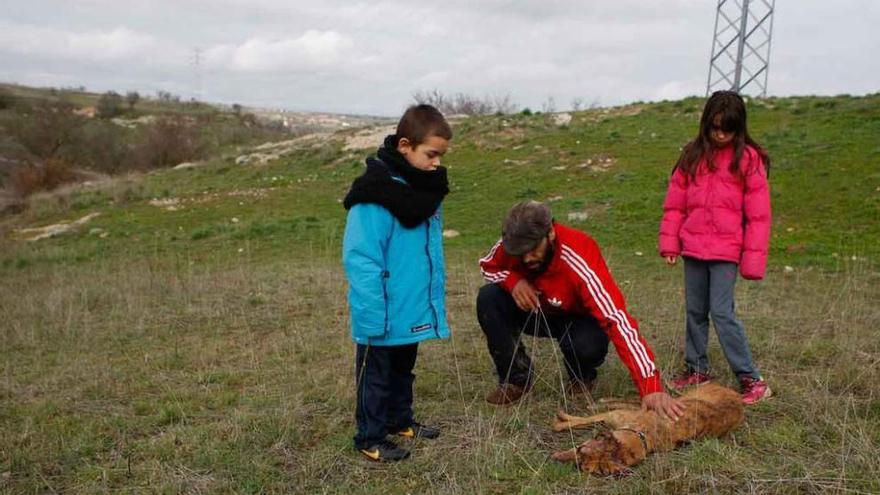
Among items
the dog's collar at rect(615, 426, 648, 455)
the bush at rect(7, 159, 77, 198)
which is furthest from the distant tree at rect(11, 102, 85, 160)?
the dog's collar at rect(615, 426, 648, 455)

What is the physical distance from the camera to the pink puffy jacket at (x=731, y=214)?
3.71 m

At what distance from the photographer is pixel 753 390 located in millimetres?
3648

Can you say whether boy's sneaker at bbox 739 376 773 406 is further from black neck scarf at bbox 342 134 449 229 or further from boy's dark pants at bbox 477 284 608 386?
black neck scarf at bbox 342 134 449 229

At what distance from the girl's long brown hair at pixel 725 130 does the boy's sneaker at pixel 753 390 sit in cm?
107

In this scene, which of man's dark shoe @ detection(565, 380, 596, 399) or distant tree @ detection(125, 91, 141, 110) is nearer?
man's dark shoe @ detection(565, 380, 596, 399)

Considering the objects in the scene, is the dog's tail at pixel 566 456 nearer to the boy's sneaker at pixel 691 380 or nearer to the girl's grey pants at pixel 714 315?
the boy's sneaker at pixel 691 380

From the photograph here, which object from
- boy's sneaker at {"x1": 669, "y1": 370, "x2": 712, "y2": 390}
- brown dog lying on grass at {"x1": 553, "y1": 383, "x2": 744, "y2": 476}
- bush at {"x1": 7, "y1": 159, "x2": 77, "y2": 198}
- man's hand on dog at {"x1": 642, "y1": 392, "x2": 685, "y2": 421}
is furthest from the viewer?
bush at {"x1": 7, "y1": 159, "x2": 77, "y2": 198}

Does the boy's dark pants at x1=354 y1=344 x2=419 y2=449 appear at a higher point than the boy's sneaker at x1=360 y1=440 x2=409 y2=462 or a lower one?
higher

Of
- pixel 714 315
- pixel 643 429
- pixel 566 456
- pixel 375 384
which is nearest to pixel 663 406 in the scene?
pixel 643 429

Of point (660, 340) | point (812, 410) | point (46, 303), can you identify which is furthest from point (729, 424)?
point (46, 303)

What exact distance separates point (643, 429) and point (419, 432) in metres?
1.03

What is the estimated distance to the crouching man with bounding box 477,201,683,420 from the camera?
3.28 meters

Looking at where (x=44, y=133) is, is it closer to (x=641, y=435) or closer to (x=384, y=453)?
(x=384, y=453)

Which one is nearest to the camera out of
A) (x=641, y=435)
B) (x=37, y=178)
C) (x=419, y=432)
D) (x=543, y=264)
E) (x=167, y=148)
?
(x=641, y=435)
